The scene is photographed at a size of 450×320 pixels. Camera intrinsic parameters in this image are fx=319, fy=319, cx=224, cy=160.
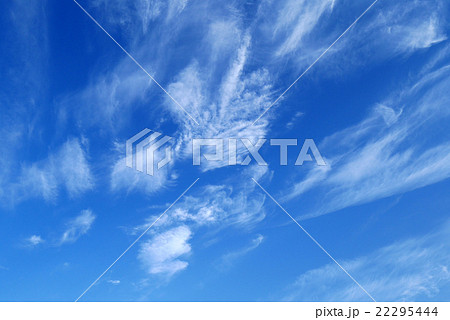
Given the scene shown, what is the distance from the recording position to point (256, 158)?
2538cm
